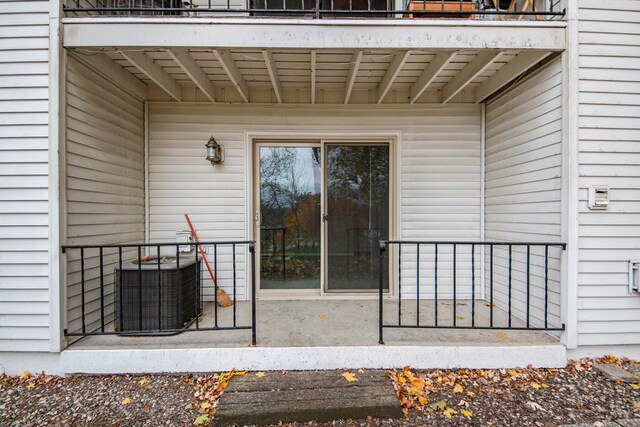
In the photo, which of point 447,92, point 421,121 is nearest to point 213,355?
point 421,121

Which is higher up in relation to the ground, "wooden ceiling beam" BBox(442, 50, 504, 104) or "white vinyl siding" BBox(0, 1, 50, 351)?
"wooden ceiling beam" BBox(442, 50, 504, 104)

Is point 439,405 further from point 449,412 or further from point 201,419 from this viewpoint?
point 201,419

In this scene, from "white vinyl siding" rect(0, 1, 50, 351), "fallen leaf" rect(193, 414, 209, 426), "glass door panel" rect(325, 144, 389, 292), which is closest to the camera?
"fallen leaf" rect(193, 414, 209, 426)

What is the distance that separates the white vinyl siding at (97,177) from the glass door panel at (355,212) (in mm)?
2139

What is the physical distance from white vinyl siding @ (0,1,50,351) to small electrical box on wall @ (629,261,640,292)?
457cm

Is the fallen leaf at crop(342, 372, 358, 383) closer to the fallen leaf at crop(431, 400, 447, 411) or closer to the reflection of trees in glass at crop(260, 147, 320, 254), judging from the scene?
the fallen leaf at crop(431, 400, 447, 411)

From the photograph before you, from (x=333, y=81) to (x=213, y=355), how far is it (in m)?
2.86

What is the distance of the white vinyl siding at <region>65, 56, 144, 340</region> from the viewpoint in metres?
2.28

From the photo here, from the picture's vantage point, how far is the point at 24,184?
2.17 meters

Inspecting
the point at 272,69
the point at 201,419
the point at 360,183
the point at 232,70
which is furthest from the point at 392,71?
the point at 201,419

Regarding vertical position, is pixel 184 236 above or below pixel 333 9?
below

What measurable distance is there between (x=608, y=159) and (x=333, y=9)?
2847 mm

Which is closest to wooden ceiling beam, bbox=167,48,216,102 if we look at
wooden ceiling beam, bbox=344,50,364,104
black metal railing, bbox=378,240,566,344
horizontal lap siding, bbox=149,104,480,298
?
→ horizontal lap siding, bbox=149,104,480,298

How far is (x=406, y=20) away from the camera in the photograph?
87.7 inches
